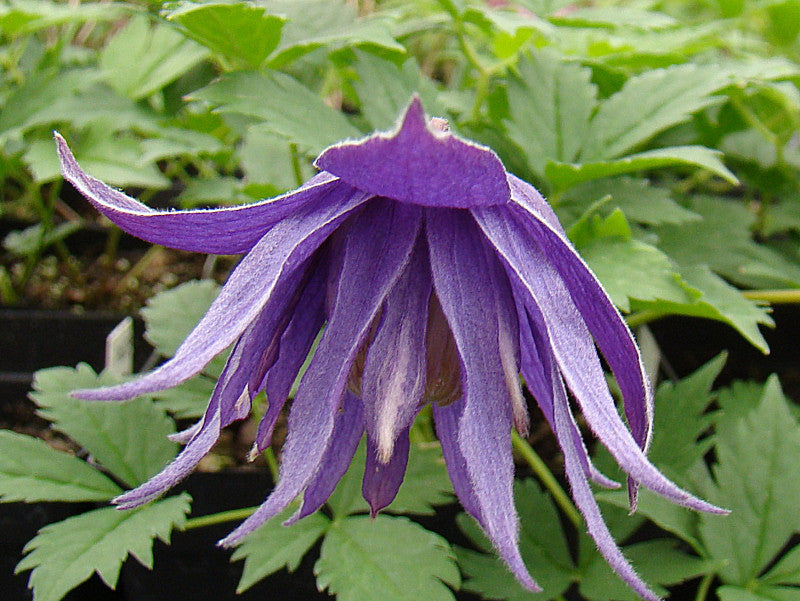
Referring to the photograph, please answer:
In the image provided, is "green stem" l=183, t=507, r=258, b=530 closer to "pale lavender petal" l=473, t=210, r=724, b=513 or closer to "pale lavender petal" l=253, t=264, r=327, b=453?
"pale lavender petal" l=253, t=264, r=327, b=453

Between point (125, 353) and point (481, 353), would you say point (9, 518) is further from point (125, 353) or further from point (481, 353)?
point (481, 353)

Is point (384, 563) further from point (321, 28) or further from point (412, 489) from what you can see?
point (321, 28)

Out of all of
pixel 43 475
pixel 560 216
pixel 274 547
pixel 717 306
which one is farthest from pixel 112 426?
pixel 717 306

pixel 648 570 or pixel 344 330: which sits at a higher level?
pixel 344 330

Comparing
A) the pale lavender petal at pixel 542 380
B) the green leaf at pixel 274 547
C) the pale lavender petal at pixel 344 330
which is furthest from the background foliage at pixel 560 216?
the pale lavender petal at pixel 344 330

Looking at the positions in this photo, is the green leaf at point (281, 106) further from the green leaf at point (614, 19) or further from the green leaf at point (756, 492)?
the green leaf at point (756, 492)

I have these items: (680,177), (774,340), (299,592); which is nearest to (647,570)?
(299,592)
